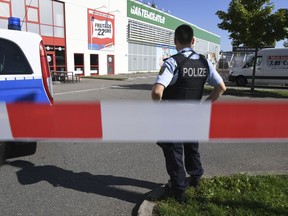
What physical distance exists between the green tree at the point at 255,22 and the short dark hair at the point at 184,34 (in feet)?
40.7

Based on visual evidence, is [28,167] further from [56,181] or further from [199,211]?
[199,211]

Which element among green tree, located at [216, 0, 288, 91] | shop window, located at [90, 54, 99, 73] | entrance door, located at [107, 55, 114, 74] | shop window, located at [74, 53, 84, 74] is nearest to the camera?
green tree, located at [216, 0, 288, 91]

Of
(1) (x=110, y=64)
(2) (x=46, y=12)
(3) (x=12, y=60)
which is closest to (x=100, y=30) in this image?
(1) (x=110, y=64)

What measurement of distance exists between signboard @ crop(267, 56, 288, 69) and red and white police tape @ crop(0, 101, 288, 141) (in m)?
16.4

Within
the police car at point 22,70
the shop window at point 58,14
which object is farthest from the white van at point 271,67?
the police car at point 22,70

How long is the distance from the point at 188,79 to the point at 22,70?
260cm

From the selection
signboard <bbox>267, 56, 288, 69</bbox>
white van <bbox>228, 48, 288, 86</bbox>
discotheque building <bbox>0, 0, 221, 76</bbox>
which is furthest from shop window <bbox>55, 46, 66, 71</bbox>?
signboard <bbox>267, 56, 288, 69</bbox>

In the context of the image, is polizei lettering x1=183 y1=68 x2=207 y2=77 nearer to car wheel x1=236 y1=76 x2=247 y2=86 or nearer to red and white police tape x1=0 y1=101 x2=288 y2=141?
red and white police tape x1=0 y1=101 x2=288 y2=141

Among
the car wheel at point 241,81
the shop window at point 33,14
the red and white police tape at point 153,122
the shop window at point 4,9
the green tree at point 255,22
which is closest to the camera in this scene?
the red and white police tape at point 153,122

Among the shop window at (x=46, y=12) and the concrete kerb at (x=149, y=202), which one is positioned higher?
the shop window at (x=46, y=12)

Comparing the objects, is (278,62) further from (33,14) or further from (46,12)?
(33,14)

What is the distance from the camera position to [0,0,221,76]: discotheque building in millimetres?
22625

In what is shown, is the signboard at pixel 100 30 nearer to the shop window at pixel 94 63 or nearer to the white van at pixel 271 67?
the shop window at pixel 94 63

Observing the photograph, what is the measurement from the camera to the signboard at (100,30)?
1127 inches
